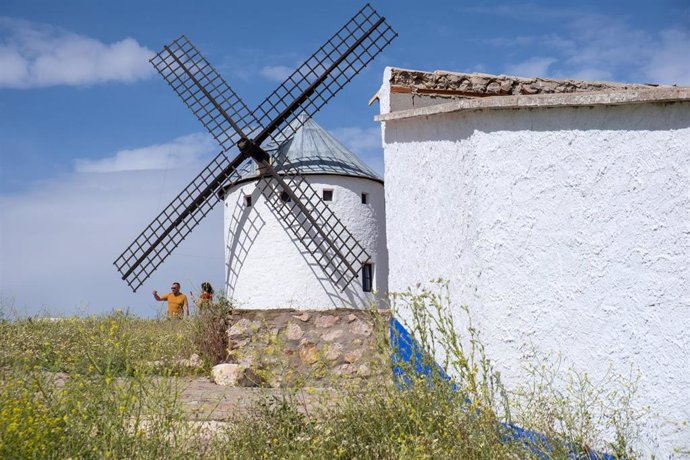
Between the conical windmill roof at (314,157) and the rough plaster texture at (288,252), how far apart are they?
15 centimetres

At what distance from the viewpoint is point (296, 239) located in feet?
39.6

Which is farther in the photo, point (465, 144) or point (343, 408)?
point (465, 144)

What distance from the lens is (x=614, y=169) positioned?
15.4 feet

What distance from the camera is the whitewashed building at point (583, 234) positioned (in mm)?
4441

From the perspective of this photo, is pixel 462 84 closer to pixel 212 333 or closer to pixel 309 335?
pixel 309 335

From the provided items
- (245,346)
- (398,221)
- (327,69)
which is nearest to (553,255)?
(398,221)

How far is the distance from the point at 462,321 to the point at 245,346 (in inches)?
165

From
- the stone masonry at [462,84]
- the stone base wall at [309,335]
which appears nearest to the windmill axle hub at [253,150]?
the stone base wall at [309,335]

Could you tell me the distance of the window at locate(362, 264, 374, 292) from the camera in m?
12.3

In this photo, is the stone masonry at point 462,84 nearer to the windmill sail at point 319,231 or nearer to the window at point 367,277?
the windmill sail at point 319,231

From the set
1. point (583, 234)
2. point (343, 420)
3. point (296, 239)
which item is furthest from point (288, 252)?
point (583, 234)

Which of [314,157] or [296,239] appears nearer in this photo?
[296,239]

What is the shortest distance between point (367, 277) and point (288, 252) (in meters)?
1.53

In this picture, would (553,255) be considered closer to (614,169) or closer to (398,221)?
(614,169)
